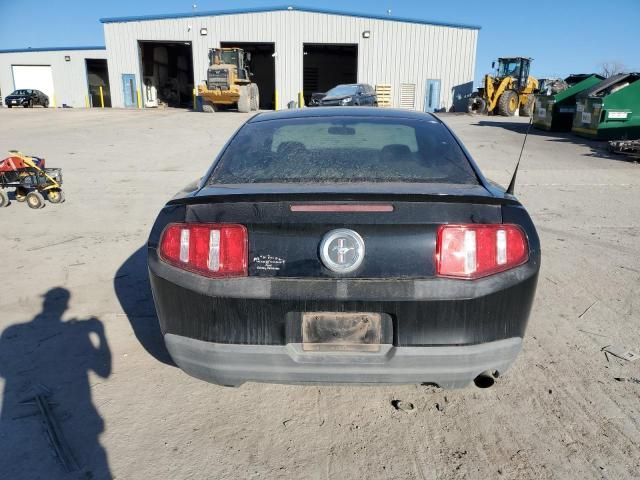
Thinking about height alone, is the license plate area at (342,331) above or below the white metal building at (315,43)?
below

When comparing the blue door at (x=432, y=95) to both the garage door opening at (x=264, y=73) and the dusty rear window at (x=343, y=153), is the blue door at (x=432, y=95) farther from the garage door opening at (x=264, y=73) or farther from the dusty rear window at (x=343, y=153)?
the dusty rear window at (x=343, y=153)

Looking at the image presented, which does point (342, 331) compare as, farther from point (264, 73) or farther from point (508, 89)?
point (264, 73)

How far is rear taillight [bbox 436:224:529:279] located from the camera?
6.27ft

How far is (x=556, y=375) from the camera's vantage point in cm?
272

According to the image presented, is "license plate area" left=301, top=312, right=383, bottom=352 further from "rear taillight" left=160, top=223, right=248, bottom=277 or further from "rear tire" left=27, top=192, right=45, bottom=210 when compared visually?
"rear tire" left=27, top=192, right=45, bottom=210

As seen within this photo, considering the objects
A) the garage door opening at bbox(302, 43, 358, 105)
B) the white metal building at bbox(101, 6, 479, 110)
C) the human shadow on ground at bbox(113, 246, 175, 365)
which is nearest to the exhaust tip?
the human shadow on ground at bbox(113, 246, 175, 365)

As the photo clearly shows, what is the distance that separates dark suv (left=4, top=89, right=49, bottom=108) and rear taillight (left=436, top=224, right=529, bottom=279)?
4321 centimetres

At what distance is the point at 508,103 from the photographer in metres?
26.9

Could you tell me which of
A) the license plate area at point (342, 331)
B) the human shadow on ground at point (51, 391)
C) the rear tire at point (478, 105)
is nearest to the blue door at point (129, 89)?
the rear tire at point (478, 105)

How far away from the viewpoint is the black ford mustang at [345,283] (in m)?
1.90

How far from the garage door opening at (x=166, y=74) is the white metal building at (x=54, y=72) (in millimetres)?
5394

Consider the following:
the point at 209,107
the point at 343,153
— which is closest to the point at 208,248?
the point at 343,153

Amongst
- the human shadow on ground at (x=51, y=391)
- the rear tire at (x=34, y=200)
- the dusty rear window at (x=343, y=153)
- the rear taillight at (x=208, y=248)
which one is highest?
the dusty rear window at (x=343, y=153)

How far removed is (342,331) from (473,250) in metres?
0.64
